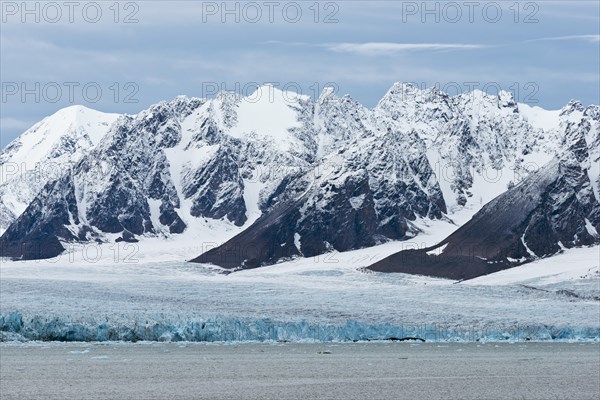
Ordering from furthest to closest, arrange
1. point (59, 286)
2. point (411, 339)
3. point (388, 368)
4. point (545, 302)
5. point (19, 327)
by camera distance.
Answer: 1. point (59, 286)
2. point (545, 302)
3. point (411, 339)
4. point (19, 327)
5. point (388, 368)

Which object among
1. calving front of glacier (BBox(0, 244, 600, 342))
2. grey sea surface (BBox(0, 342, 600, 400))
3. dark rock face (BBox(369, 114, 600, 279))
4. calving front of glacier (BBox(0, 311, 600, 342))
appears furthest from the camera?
dark rock face (BBox(369, 114, 600, 279))

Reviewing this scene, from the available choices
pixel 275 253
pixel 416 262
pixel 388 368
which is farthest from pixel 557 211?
pixel 388 368

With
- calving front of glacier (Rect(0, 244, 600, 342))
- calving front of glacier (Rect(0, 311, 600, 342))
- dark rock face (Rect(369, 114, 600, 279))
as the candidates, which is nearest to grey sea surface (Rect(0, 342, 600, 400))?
calving front of glacier (Rect(0, 311, 600, 342))

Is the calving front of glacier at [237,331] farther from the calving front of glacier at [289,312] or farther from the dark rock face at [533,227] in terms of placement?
the dark rock face at [533,227]

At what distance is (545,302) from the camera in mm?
60219

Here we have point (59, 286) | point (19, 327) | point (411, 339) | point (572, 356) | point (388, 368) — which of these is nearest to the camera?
point (388, 368)

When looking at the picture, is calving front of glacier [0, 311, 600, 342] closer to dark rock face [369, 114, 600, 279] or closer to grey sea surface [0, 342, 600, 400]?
grey sea surface [0, 342, 600, 400]

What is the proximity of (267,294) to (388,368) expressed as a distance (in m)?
39.3

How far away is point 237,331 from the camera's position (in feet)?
130

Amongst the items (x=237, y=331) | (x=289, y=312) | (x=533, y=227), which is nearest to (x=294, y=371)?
(x=237, y=331)

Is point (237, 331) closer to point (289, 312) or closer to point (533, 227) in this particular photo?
point (289, 312)

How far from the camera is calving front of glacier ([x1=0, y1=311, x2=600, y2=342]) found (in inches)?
1463

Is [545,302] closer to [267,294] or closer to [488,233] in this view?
[267,294]

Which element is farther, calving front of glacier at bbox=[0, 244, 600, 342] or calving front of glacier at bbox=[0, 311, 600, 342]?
calving front of glacier at bbox=[0, 244, 600, 342]
